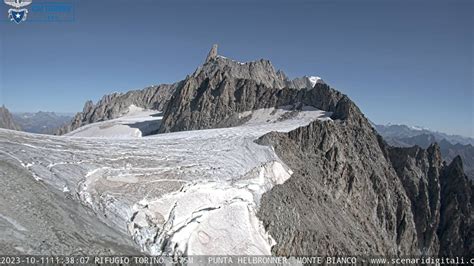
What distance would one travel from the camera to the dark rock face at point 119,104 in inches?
5912

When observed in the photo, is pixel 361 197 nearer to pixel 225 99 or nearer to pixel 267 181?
pixel 267 181

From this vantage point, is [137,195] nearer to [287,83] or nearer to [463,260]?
[463,260]

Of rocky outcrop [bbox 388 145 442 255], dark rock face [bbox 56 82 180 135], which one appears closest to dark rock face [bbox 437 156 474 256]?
rocky outcrop [bbox 388 145 442 255]

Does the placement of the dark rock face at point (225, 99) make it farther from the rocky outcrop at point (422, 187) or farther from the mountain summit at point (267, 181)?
the rocky outcrop at point (422, 187)

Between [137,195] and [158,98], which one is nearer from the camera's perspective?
[137,195]

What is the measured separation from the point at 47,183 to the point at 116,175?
519 centimetres

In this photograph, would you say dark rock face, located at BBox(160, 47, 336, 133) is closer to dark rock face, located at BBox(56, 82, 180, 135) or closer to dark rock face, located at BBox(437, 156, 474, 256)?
dark rock face, located at BBox(437, 156, 474, 256)

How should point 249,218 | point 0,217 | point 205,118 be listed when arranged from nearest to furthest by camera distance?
point 0,217, point 249,218, point 205,118

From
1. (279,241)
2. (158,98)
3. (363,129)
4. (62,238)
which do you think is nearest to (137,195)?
(62,238)

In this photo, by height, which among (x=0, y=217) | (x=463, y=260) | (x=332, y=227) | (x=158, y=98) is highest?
(x=158, y=98)

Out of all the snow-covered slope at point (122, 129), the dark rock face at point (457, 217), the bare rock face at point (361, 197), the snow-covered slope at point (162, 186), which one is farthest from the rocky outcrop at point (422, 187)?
the snow-covered slope at point (122, 129)

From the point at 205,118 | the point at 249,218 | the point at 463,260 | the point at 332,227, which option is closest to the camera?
the point at 249,218

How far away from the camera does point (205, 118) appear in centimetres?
8319

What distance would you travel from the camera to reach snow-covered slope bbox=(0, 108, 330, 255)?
22.0 metres
